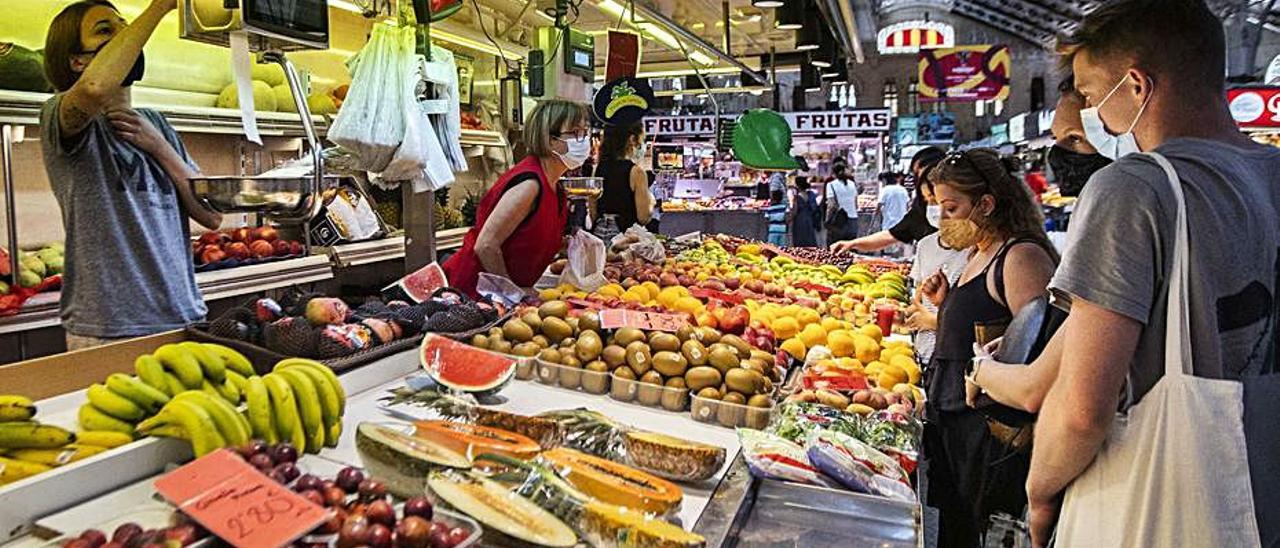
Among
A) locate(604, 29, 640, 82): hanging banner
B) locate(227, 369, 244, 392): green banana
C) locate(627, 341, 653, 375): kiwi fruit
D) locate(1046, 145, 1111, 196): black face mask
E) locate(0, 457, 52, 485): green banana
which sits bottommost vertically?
locate(0, 457, 52, 485): green banana

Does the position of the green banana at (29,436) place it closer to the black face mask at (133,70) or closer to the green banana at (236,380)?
the green banana at (236,380)

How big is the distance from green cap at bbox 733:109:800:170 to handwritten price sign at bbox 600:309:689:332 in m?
4.41

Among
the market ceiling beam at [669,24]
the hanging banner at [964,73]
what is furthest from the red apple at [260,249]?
the hanging banner at [964,73]

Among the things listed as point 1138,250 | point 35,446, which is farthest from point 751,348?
point 35,446

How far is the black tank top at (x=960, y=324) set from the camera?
3018 millimetres

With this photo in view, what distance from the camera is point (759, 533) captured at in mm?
1835

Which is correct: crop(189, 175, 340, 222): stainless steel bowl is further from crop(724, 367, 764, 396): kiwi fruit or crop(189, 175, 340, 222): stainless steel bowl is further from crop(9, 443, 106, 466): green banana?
crop(724, 367, 764, 396): kiwi fruit

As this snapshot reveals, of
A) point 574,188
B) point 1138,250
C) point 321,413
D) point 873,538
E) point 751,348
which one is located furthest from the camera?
point 574,188

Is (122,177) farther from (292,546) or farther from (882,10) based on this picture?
(882,10)

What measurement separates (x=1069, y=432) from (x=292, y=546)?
148 cm

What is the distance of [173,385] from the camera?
1924 mm

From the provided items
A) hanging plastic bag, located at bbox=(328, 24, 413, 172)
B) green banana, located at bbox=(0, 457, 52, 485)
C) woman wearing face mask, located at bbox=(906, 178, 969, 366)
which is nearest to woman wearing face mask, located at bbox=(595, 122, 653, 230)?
woman wearing face mask, located at bbox=(906, 178, 969, 366)

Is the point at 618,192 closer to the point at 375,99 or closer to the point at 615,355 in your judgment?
the point at 375,99

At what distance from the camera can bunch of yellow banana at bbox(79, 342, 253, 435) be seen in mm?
1852
